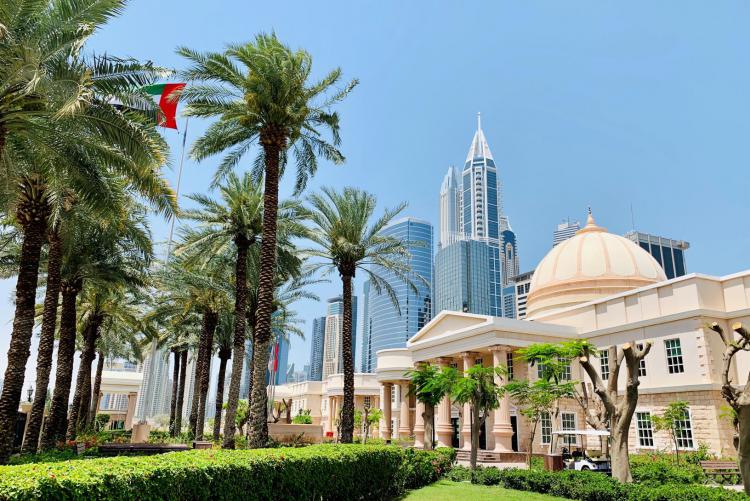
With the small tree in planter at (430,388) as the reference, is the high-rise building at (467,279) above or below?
above

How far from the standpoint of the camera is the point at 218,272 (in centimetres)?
3088

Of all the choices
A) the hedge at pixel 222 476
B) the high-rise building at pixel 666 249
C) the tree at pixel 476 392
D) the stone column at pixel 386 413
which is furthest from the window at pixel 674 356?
the high-rise building at pixel 666 249

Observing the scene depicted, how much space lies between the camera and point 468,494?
16891 millimetres

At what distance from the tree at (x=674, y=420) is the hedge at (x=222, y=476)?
16.7 meters

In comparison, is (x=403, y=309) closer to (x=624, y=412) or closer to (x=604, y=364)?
(x=604, y=364)

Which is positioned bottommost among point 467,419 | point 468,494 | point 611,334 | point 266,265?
point 468,494

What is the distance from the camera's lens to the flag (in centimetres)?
2005

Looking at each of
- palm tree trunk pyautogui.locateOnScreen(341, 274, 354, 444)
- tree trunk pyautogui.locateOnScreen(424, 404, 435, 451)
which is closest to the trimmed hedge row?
palm tree trunk pyautogui.locateOnScreen(341, 274, 354, 444)

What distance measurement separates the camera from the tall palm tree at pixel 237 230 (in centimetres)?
→ 2541

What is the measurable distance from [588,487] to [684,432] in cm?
1593

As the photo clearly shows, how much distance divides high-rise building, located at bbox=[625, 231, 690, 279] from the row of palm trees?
161 m

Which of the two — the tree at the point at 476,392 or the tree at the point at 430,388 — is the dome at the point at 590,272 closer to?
the tree at the point at 430,388

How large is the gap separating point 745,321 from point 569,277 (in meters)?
13.7

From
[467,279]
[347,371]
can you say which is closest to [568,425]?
[347,371]
